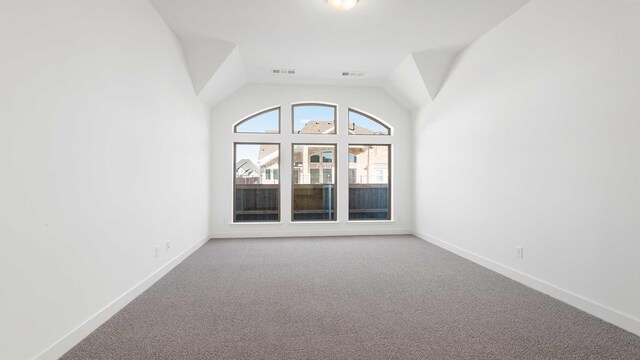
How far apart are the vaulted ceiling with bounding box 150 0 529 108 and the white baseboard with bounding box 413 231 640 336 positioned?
2732 mm

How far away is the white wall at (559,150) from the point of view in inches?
87.4

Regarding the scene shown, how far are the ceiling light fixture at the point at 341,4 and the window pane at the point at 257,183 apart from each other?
10.2ft

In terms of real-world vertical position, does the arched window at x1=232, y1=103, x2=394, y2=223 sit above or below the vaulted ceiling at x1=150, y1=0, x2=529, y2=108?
below

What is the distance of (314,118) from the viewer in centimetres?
604

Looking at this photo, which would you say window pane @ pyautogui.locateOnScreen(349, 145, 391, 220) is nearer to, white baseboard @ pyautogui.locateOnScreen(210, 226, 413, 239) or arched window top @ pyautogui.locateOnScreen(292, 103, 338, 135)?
white baseboard @ pyautogui.locateOnScreen(210, 226, 413, 239)

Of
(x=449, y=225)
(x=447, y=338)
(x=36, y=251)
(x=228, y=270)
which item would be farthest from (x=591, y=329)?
(x=36, y=251)

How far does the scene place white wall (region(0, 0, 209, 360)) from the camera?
60.8 inches

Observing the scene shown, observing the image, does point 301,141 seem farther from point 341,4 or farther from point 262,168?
point 341,4

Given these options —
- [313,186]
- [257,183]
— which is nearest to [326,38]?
[313,186]

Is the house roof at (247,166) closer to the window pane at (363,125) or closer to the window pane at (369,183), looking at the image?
the window pane at (369,183)

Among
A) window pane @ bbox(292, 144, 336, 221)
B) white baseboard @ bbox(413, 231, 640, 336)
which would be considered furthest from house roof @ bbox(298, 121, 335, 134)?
white baseboard @ bbox(413, 231, 640, 336)

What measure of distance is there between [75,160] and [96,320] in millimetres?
1152


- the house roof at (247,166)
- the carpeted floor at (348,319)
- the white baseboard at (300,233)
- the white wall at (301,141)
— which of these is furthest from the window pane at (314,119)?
the carpeted floor at (348,319)

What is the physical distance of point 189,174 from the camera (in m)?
4.39
